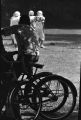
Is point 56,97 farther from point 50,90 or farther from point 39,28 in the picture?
point 39,28

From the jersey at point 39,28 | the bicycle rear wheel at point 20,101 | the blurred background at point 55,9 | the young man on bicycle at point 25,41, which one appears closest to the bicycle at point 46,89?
the bicycle rear wheel at point 20,101

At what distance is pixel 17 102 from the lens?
708cm

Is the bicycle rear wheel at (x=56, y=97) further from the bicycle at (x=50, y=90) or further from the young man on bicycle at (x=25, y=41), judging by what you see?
the young man on bicycle at (x=25, y=41)

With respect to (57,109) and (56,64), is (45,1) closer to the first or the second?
(56,64)

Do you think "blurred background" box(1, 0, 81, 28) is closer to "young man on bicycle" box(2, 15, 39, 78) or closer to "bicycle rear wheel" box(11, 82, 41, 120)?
"young man on bicycle" box(2, 15, 39, 78)

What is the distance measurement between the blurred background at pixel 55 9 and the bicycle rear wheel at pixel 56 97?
42.4m

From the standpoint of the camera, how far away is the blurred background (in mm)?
51344

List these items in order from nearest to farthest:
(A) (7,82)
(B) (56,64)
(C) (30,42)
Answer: (A) (7,82) → (C) (30,42) → (B) (56,64)

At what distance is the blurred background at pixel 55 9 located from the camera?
51.3 metres

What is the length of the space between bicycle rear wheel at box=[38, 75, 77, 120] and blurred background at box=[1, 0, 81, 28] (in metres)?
42.4

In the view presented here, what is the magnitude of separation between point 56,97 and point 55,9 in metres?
46.0

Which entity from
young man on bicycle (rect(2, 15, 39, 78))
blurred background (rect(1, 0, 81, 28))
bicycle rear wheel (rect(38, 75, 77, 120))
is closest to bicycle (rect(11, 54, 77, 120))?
bicycle rear wheel (rect(38, 75, 77, 120))

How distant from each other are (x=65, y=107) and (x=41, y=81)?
1.00m

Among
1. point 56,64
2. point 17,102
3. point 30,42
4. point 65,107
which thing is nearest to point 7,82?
point 17,102
